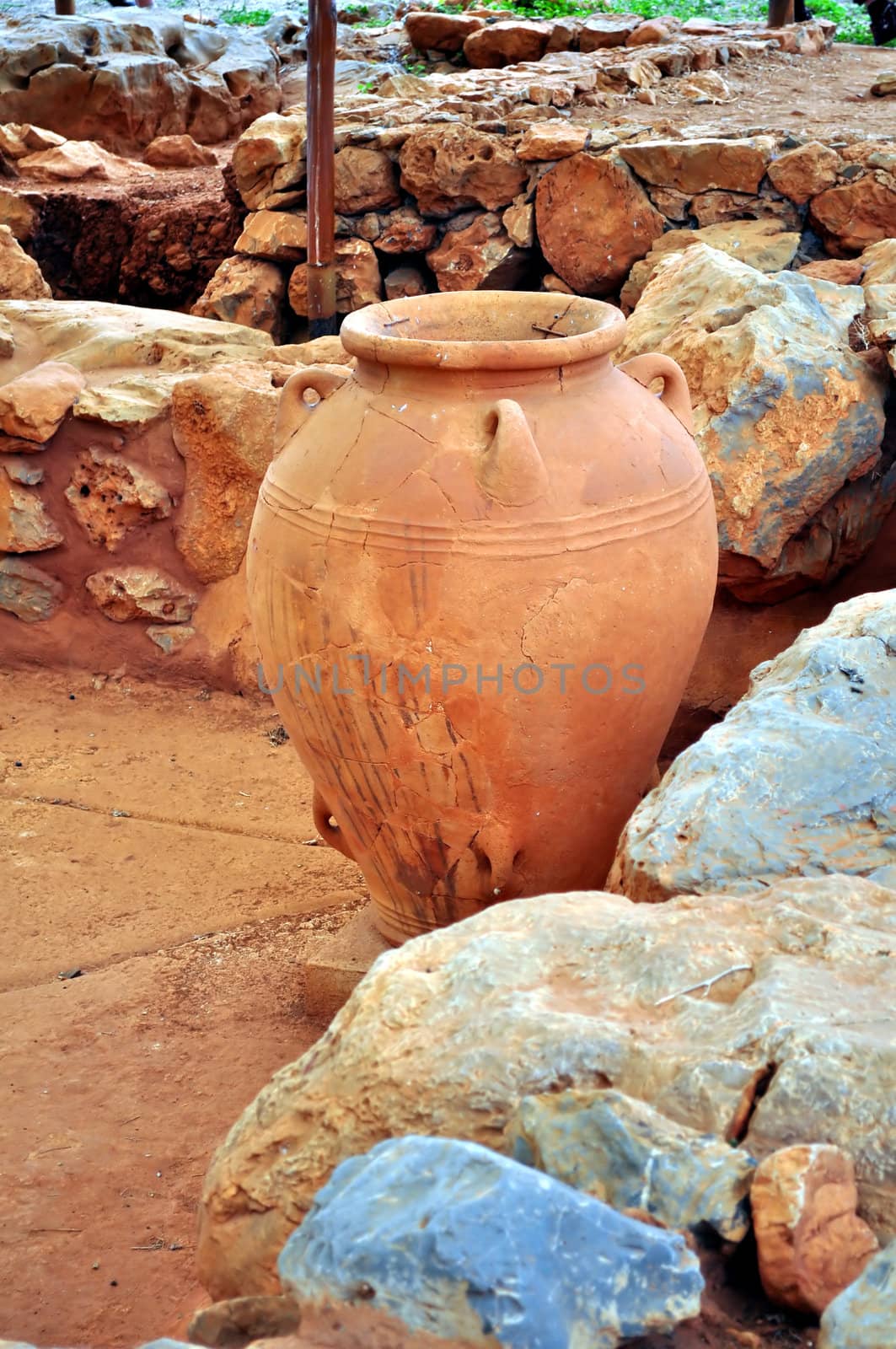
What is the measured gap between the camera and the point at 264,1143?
140 cm

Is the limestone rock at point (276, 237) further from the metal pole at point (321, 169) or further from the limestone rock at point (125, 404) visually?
the limestone rock at point (125, 404)

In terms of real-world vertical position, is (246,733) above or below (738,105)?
below

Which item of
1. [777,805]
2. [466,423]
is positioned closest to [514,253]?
[466,423]

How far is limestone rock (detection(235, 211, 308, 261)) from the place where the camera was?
20.0 feet

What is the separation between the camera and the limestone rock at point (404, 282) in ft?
19.7

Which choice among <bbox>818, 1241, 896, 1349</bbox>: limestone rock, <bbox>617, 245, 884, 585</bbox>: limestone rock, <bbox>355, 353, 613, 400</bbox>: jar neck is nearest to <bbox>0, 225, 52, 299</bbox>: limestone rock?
<bbox>617, 245, 884, 585</bbox>: limestone rock

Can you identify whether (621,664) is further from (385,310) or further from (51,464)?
(51,464)

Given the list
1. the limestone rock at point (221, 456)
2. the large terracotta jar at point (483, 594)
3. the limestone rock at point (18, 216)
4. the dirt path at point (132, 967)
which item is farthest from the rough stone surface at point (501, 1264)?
the limestone rock at point (18, 216)

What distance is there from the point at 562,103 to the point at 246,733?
4087mm

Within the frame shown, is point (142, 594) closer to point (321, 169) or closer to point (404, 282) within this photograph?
point (321, 169)

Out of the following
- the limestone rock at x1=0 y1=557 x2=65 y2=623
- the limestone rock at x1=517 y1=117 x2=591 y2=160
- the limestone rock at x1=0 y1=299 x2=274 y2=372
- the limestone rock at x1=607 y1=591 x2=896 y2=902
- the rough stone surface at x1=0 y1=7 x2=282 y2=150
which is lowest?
the limestone rock at x1=0 y1=557 x2=65 y2=623

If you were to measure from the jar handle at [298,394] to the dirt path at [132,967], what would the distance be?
1289mm

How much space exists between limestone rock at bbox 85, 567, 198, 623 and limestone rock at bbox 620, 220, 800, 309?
230 centimetres

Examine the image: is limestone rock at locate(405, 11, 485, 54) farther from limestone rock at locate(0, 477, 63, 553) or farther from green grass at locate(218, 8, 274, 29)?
limestone rock at locate(0, 477, 63, 553)
